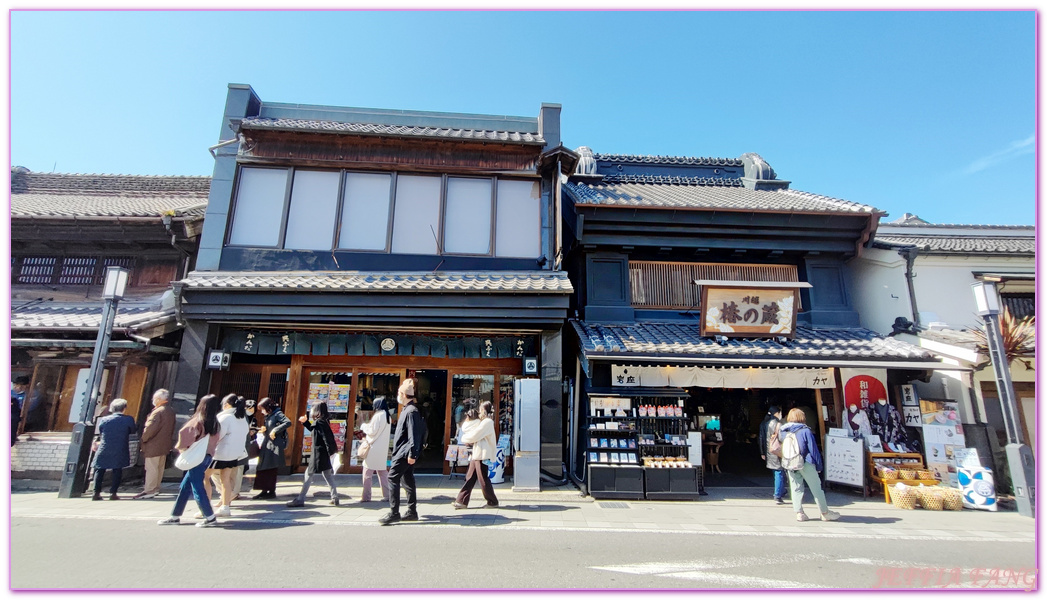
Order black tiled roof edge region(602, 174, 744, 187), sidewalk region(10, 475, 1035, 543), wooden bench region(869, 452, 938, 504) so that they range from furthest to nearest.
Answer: black tiled roof edge region(602, 174, 744, 187) < wooden bench region(869, 452, 938, 504) < sidewalk region(10, 475, 1035, 543)

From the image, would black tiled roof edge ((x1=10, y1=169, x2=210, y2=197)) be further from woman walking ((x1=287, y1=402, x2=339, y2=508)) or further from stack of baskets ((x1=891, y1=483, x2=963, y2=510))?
stack of baskets ((x1=891, y1=483, x2=963, y2=510))

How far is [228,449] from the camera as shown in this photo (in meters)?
7.26

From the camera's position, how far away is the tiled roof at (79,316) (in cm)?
949

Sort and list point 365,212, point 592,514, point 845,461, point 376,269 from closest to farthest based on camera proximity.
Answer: point 592,514 → point 845,461 → point 376,269 → point 365,212

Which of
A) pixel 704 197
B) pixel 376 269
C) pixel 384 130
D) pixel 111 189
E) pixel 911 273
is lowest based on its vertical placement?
pixel 376 269

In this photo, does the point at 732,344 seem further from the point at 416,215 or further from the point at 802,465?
the point at 416,215

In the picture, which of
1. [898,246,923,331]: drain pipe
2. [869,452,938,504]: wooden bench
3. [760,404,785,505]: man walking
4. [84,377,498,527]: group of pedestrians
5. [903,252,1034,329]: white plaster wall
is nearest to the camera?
[84,377,498,527]: group of pedestrians

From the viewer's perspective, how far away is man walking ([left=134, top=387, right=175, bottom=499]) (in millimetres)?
8492

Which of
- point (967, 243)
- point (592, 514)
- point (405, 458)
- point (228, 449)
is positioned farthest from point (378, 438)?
point (967, 243)

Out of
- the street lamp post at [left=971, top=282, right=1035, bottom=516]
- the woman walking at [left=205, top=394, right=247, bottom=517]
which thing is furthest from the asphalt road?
the street lamp post at [left=971, top=282, right=1035, bottom=516]

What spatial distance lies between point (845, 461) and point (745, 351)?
11.1 feet

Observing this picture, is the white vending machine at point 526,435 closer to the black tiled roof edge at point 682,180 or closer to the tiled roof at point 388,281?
the tiled roof at point 388,281

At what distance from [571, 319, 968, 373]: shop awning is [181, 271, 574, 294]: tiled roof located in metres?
1.50

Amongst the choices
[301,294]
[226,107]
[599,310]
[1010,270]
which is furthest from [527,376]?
[1010,270]
